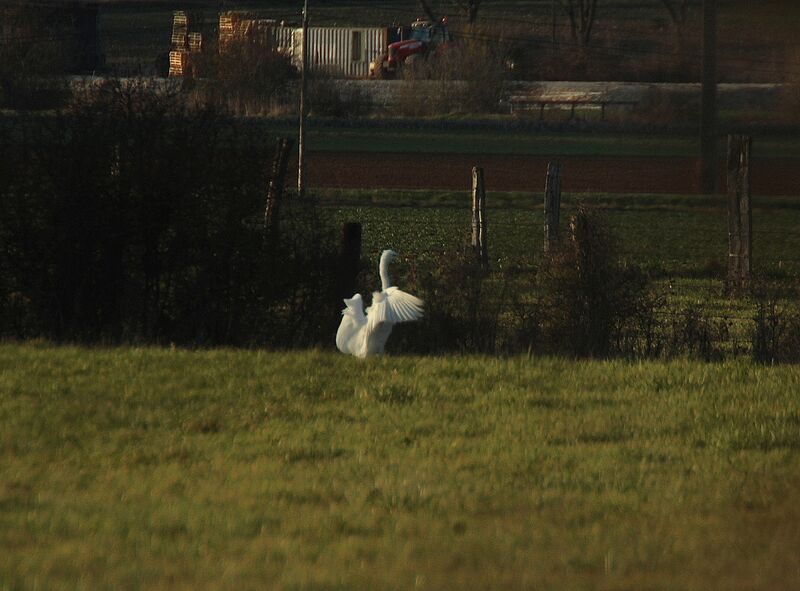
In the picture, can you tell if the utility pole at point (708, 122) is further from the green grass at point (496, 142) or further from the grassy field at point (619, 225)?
the green grass at point (496, 142)

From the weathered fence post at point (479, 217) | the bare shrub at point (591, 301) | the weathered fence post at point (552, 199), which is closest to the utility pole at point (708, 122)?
the weathered fence post at point (479, 217)

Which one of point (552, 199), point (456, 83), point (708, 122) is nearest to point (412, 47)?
point (456, 83)

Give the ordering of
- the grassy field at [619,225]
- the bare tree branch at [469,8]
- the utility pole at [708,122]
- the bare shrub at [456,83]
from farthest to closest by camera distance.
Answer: the bare tree branch at [469,8]
the bare shrub at [456,83]
the utility pole at [708,122]
the grassy field at [619,225]

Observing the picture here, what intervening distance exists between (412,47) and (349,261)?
5430cm

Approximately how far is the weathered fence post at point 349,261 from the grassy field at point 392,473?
2546mm

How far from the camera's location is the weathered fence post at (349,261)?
45.7ft

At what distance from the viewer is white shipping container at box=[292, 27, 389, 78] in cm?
7094

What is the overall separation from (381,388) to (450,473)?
2.53 m

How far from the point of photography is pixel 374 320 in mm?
11664

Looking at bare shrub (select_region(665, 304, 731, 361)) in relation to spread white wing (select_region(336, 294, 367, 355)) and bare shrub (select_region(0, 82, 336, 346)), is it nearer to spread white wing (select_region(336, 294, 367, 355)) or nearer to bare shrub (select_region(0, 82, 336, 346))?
spread white wing (select_region(336, 294, 367, 355))

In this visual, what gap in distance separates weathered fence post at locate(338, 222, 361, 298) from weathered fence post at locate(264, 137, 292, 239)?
67cm

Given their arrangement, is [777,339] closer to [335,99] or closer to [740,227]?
[740,227]

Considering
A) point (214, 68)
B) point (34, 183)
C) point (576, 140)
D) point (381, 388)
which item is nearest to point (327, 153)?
point (214, 68)

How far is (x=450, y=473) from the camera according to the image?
7633 mm
